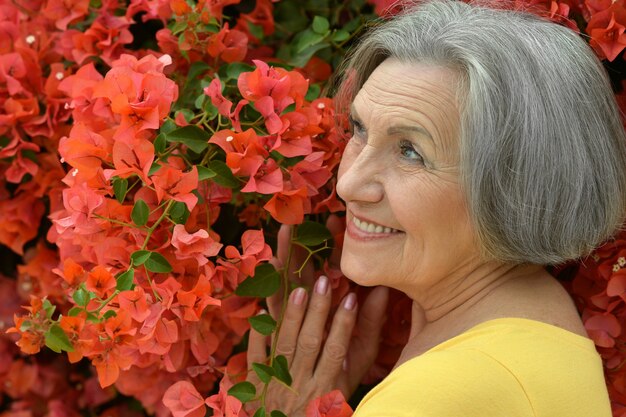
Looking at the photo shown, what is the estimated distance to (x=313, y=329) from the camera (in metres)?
1.39

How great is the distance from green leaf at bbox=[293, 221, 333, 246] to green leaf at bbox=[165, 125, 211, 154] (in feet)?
0.64

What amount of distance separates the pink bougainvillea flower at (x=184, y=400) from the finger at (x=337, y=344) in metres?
0.20

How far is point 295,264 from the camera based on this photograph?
144 centimetres

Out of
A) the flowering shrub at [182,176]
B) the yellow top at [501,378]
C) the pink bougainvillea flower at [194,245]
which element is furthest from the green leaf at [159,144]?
the yellow top at [501,378]

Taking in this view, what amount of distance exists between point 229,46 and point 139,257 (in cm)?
45

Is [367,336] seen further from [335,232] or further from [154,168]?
[154,168]

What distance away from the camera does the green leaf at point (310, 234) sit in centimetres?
137

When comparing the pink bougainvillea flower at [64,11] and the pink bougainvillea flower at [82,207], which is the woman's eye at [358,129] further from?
the pink bougainvillea flower at [64,11]

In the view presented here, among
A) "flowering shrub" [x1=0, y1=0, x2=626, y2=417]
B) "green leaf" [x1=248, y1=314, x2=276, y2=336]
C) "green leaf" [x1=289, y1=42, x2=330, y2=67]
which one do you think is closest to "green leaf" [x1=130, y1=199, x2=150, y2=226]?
"flowering shrub" [x1=0, y1=0, x2=626, y2=417]

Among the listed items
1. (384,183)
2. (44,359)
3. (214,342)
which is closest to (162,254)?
(214,342)

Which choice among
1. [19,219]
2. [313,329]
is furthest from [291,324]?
[19,219]

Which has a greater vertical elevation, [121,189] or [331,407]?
[121,189]

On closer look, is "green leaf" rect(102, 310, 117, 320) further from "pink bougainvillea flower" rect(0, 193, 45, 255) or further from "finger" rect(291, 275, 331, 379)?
"pink bougainvillea flower" rect(0, 193, 45, 255)

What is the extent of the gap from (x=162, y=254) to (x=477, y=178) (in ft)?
1.40
